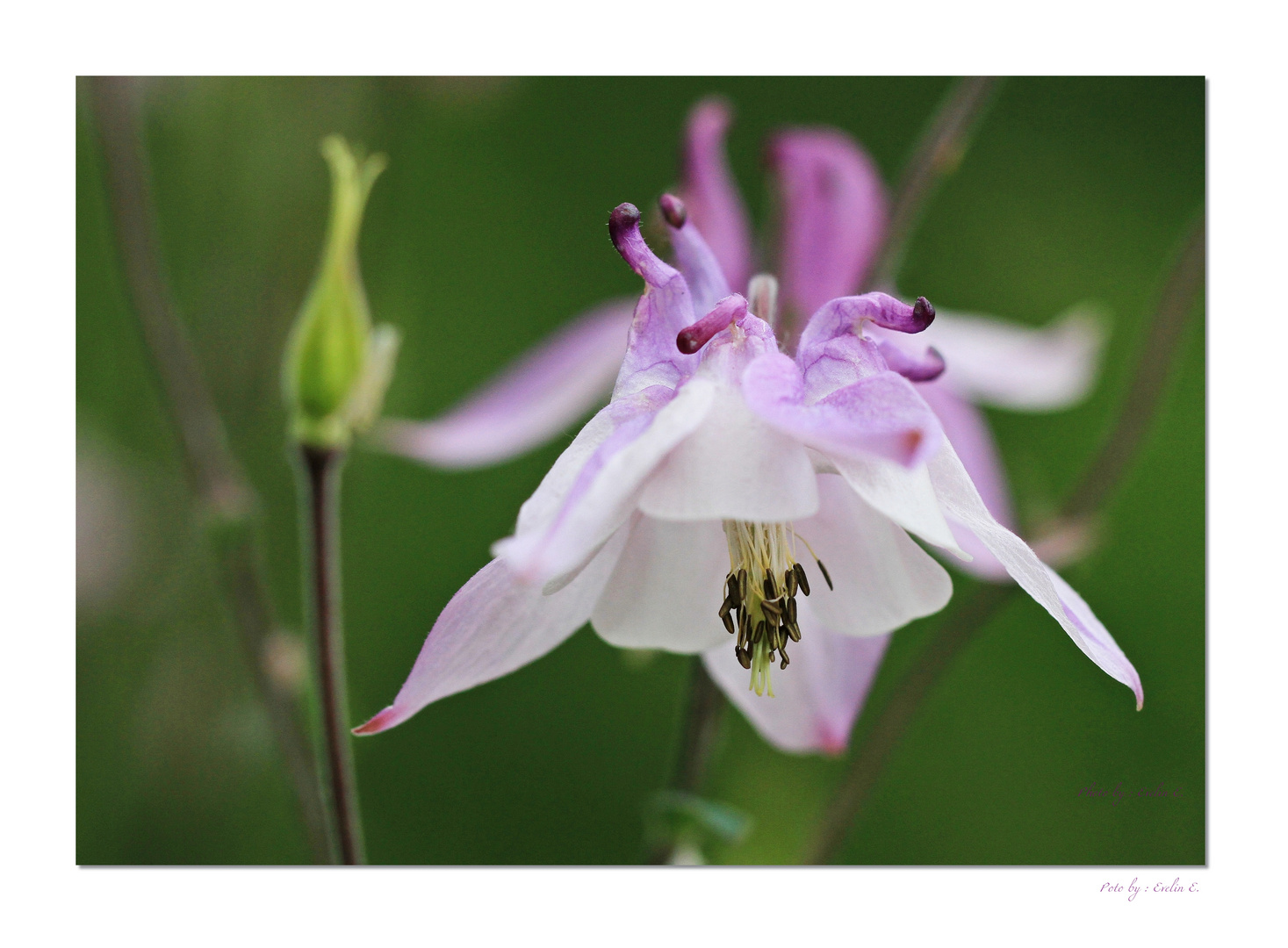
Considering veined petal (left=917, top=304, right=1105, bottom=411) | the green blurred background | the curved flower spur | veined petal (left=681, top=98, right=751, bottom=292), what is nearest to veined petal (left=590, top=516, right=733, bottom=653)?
the curved flower spur

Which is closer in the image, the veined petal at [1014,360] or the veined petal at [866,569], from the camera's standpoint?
the veined petal at [866,569]

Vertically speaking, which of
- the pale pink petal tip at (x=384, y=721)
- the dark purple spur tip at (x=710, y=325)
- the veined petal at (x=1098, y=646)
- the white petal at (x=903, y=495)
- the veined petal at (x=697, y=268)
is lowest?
the pale pink petal tip at (x=384, y=721)

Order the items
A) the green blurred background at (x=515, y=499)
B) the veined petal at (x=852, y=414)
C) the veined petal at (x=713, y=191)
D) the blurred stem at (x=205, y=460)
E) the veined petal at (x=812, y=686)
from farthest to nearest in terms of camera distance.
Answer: the green blurred background at (x=515, y=499) < the veined petal at (x=713, y=191) < the blurred stem at (x=205, y=460) < the veined petal at (x=812, y=686) < the veined petal at (x=852, y=414)

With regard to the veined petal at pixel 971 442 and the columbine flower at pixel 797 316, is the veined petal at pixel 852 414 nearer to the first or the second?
the columbine flower at pixel 797 316

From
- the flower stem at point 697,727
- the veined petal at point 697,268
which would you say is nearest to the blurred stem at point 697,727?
the flower stem at point 697,727

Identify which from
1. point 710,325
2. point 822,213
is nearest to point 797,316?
point 822,213
